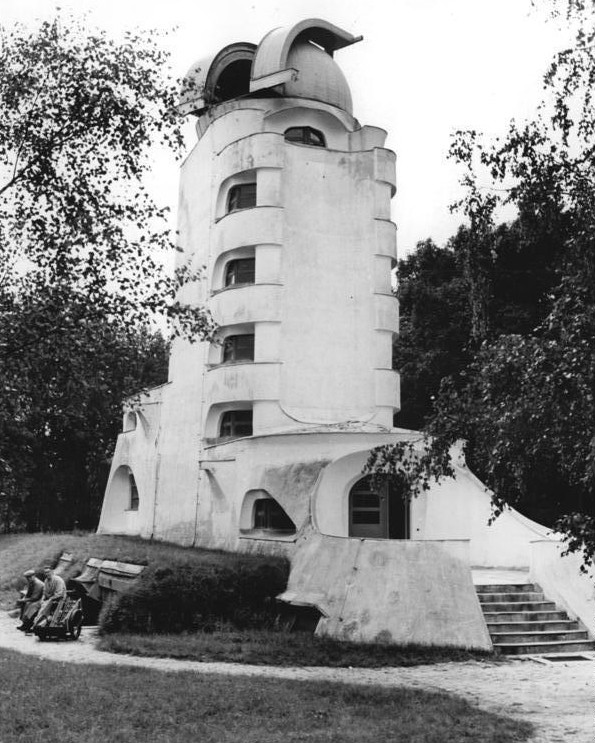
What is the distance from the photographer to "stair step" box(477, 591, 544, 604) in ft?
55.0

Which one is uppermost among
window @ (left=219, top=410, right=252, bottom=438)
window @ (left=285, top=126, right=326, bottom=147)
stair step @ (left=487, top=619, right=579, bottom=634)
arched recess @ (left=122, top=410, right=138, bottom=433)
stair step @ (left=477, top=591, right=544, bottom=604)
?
window @ (left=285, top=126, right=326, bottom=147)

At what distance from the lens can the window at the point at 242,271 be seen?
83.4ft

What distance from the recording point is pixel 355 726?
9.20m

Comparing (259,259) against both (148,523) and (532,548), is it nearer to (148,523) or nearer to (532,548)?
(148,523)

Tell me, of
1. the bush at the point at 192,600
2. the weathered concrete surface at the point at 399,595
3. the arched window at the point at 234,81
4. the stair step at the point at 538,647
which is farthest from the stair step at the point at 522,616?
the arched window at the point at 234,81

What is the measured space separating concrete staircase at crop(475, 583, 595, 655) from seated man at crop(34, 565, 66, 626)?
28.4ft

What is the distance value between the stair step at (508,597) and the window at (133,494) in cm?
1663

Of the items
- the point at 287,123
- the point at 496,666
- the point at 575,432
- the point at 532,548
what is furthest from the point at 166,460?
the point at 575,432

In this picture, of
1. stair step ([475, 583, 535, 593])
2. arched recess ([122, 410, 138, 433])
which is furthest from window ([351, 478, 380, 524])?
arched recess ([122, 410, 138, 433])

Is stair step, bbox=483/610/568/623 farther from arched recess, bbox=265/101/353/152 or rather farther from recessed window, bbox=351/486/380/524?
arched recess, bbox=265/101/353/152

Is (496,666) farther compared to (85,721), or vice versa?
(496,666)

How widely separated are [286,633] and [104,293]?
818 cm

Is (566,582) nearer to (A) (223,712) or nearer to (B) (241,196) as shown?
(A) (223,712)

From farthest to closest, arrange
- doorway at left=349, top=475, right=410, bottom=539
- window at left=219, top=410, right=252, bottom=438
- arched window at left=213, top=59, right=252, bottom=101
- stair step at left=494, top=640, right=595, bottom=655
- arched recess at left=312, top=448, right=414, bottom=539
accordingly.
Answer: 1. arched window at left=213, top=59, right=252, bottom=101
2. window at left=219, top=410, right=252, bottom=438
3. doorway at left=349, top=475, right=410, bottom=539
4. arched recess at left=312, top=448, right=414, bottom=539
5. stair step at left=494, top=640, right=595, bottom=655
